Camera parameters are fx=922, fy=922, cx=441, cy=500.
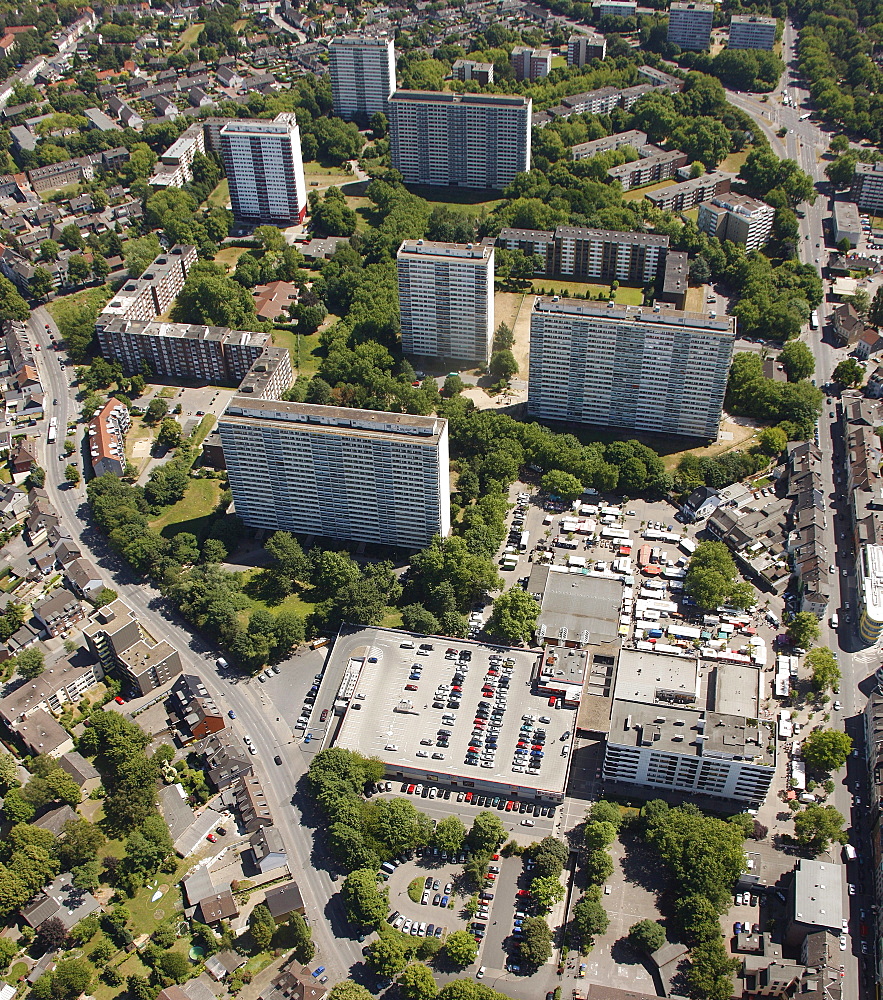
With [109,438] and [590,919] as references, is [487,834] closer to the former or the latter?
[590,919]

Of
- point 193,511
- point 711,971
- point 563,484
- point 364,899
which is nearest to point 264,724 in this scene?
point 364,899

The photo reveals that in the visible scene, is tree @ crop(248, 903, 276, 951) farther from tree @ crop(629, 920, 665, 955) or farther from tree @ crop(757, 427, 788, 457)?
tree @ crop(757, 427, 788, 457)

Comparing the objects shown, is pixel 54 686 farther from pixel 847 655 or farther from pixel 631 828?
pixel 847 655

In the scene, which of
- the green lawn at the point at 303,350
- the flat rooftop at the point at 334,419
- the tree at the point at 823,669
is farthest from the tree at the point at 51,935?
the green lawn at the point at 303,350

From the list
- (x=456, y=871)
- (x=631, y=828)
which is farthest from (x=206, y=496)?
(x=631, y=828)

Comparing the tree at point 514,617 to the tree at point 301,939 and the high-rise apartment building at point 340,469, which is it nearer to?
the high-rise apartment building at point 340,469

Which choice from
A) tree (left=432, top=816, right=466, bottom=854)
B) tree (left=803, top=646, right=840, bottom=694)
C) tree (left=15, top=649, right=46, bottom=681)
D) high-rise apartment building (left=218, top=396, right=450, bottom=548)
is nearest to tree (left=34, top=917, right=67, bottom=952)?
tree (left=15, top=649, right=46, bottom=681)
